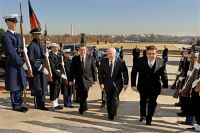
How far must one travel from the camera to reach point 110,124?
7.50 m

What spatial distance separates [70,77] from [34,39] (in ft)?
4.26

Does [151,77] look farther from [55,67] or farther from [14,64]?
[14,64]

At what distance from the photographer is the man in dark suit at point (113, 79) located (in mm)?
7992

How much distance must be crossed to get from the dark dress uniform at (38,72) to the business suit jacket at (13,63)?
264 millimetres

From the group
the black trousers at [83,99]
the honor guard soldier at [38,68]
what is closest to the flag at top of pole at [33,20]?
the honor guard soldier at [38,68]

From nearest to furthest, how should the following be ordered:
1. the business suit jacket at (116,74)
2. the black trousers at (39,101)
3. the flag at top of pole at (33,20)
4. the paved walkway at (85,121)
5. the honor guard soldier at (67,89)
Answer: the paved walkway at (85,121), the business suit jacket at (116,74), the black trousers at (39,101), the flag at top of pole at (33,20), the honor guard soldier at (67,89)

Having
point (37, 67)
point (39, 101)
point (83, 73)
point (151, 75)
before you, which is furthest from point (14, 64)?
point (151, 75)

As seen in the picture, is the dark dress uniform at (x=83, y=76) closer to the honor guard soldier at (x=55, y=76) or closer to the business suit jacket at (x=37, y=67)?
the honor guard soldier at (x=55, y=76)

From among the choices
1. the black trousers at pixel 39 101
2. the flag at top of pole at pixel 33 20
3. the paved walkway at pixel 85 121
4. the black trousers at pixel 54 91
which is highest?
the flag at top of pole at pixel 33 20

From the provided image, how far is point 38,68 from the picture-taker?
856cm

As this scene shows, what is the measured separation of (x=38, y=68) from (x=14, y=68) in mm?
578

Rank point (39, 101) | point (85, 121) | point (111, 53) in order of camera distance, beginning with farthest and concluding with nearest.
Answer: point (39, 101), point (111, 53), point (85, 121)

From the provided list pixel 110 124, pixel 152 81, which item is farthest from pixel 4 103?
pixel 152 81

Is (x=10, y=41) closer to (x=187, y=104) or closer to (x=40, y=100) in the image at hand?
(x=40, y=100)
